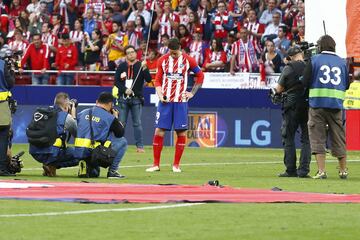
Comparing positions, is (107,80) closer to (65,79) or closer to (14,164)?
(65,79)

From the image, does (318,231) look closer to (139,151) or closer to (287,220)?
(287,220)

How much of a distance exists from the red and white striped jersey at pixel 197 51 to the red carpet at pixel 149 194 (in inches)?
654

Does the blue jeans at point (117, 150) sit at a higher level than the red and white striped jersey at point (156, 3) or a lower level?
lower

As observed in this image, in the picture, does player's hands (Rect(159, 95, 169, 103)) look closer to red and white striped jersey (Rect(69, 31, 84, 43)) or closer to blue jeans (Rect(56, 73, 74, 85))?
blue jeans (Rect(56, 73, 74, 85))

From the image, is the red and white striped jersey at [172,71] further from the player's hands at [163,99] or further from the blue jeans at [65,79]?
the blue jeans at [65,79]

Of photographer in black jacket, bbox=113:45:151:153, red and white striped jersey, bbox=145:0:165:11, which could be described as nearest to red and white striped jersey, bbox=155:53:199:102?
photographer in black jacket, bbox=113:45:151:153

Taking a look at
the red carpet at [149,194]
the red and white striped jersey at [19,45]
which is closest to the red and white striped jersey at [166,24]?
the red and white striped jersey at [19,45]

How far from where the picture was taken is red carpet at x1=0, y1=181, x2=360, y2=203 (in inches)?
534

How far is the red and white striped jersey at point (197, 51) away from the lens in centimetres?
3234

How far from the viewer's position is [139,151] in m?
27.1

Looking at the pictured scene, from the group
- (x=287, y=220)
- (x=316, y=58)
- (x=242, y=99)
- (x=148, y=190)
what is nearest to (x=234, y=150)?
(x=242, y=99)

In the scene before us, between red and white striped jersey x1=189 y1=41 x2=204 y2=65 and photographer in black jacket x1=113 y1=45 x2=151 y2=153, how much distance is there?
16.0 feet

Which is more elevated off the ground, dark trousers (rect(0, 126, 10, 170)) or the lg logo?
the lg logo

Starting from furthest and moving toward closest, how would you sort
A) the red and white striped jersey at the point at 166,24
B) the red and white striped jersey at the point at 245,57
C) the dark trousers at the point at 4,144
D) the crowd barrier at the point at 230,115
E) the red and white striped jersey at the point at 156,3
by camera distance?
1. the red and white striped jersey at the point at 156,3
2. the red and white striped jersey at the point at 166,24
3. the red and white striped jersey at the point at 245,57
4. the crowd barrier at the point at 230,115
5. the dark trousers at the point at 4,144
